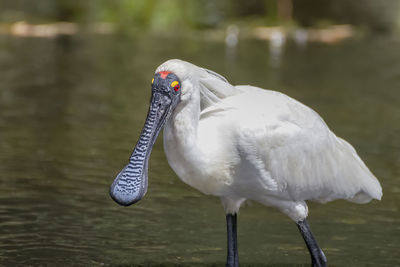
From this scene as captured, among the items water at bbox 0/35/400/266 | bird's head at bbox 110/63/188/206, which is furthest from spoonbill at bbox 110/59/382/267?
water at bbox 0/35/400/266

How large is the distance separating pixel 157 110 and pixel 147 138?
195 millimetres

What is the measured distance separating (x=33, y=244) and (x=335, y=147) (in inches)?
A: 92.1

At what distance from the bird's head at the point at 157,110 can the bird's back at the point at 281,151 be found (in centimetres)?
30

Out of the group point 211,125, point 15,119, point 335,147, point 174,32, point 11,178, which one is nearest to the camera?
point 211,125

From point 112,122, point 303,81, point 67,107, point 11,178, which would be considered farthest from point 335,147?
point 303,81

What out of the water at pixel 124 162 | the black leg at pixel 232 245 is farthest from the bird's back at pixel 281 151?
the water at pixel 124 162

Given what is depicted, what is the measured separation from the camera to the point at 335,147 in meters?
6.93

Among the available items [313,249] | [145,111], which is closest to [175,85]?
[313,249]

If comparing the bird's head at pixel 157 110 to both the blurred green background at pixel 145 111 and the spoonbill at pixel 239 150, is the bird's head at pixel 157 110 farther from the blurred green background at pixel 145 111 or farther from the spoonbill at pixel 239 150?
the blurred green background at pixel 145 111

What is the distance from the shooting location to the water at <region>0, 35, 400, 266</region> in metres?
7.30

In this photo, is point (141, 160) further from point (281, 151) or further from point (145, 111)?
point (145, 111)

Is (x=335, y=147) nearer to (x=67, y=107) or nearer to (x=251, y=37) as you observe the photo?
(x=67, y=107)

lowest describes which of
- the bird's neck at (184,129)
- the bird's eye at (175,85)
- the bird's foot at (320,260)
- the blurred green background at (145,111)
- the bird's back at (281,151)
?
the blurred green background at (145,111)

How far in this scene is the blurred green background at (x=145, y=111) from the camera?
7445 mm
